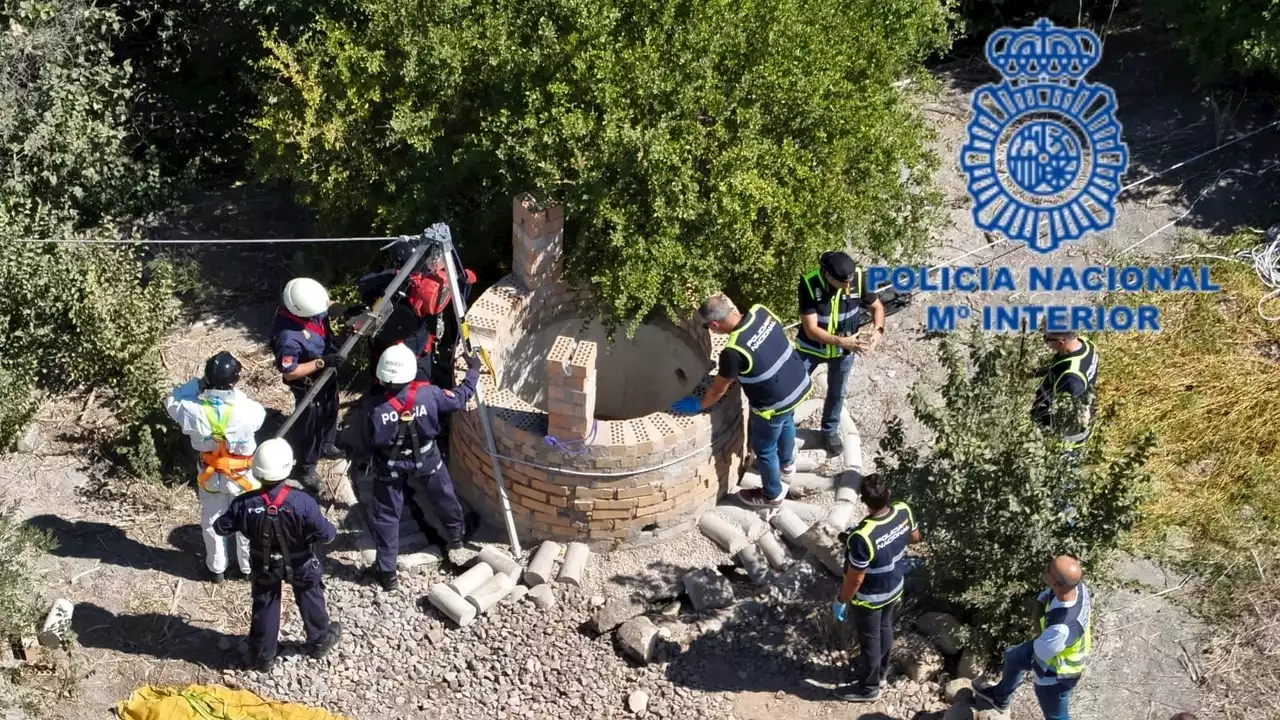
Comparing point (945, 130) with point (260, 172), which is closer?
point (260, 172)

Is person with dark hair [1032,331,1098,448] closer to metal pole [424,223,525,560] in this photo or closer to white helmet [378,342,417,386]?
metal pole [424,223,525,560]

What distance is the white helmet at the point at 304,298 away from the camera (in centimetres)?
846

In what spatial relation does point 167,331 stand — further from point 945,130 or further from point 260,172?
point 945,130

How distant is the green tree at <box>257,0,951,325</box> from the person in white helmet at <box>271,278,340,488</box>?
1.26 meters

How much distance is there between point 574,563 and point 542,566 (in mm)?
209

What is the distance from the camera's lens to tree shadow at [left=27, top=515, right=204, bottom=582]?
28.3 ft

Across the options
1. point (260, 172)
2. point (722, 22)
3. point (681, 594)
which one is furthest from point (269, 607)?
point (722, 22)

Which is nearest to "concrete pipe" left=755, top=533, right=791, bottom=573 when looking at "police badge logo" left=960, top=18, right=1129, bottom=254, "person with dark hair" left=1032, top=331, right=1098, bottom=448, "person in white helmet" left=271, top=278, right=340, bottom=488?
"person with dark hair" left=1032, top=331, right=1098, bottom=448

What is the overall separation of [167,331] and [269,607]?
3664mm

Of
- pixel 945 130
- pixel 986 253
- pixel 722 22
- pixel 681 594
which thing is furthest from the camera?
pixel 945 130

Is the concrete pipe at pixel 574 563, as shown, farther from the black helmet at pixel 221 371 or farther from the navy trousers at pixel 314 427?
the black helmet at pixel 221 371

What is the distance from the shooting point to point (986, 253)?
11.3 metres

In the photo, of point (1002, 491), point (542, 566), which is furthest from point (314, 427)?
point (1002, 491)

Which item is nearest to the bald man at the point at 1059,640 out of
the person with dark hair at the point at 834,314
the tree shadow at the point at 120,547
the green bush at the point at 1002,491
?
the green bush at the point at 1002,491
